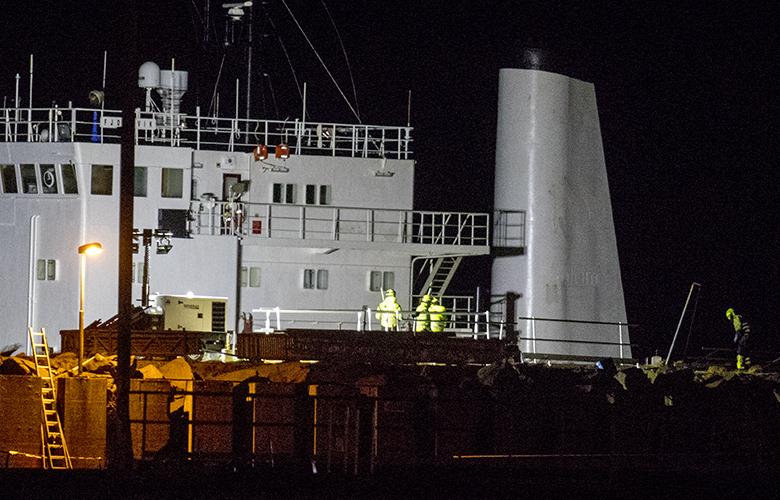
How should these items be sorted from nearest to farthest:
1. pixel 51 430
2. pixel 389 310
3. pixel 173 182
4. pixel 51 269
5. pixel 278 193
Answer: pixel 51 430
pixel 389 310
pixel 51 269
pixel 173 182
pixel 278 193

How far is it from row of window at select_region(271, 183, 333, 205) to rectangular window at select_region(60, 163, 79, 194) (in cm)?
527

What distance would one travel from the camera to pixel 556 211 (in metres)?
26.5

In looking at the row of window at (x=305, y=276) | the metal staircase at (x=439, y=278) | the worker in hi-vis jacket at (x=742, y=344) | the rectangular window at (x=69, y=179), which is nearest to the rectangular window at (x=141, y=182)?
the rectangular window at (x=69, y=179)

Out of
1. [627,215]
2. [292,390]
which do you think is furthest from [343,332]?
[627,215]

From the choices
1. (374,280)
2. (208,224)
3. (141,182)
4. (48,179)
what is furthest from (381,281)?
(48,179)

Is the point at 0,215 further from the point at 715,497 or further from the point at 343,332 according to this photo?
the point at 715,497

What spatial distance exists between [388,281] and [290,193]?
3.69 meters

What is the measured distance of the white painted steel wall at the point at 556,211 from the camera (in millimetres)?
26219

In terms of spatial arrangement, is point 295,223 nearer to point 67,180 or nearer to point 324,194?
point 324,194

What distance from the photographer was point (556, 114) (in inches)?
1054

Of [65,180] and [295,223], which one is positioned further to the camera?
[295,223]

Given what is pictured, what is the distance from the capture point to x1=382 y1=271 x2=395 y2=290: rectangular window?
2649 cm

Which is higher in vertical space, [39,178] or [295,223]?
[39,178]

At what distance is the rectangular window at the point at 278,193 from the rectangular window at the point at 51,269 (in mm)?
6083
